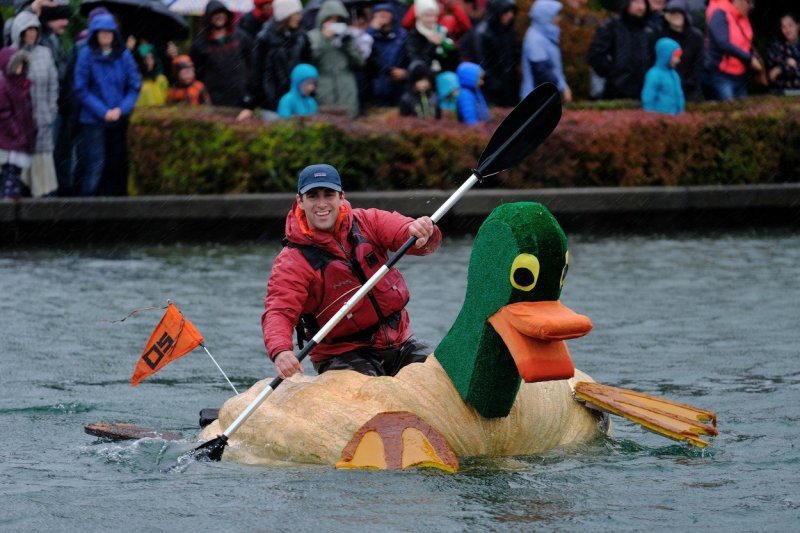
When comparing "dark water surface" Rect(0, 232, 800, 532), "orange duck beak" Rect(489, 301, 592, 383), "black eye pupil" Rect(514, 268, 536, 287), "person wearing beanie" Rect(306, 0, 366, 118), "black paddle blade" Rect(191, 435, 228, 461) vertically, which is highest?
"person wearing beanie" Rect(306, 0, 366, 118)

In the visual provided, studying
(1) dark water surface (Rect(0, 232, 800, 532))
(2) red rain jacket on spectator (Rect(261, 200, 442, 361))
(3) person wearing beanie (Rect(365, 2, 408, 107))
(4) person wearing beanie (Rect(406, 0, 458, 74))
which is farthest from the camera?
(3) person wearing beanie (Rect(365, 2, 408, 107))

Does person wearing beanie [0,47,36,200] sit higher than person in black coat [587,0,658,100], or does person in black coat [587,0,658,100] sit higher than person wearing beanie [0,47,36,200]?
person in black coat [587,0,658,100]

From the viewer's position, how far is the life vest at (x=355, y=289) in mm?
8594

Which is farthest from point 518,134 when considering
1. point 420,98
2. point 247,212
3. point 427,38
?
point 420,98

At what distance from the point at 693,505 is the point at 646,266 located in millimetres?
7734

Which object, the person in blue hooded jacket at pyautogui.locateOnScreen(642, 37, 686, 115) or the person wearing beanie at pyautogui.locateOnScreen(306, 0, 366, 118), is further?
the person in blue hooded jacket at pyautogui.locateOnScreen(642, 37, 686, 115)

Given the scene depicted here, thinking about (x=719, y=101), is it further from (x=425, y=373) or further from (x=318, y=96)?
(x=425, y=373)

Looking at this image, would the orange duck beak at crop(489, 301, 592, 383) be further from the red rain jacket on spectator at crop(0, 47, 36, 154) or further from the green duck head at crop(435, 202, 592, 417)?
the red rain jacket on spectator at crop(0, 47, 36, 154)

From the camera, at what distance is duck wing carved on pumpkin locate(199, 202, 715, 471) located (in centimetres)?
765

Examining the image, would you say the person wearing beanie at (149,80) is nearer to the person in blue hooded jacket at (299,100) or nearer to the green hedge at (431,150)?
the green hedge at (431,150)

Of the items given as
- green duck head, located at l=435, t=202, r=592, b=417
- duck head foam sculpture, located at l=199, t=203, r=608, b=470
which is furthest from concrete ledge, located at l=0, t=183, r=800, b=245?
green duck head, located at l=435, t=202, r=592, b=417

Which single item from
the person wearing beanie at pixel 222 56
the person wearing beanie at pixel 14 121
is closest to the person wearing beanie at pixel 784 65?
the person wearing beanie at pixel 222 56

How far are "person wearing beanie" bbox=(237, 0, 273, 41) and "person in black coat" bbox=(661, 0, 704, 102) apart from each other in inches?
167

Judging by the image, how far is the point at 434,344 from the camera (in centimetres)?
1156
